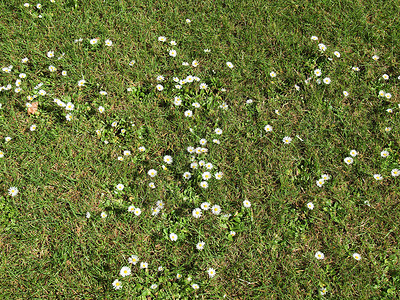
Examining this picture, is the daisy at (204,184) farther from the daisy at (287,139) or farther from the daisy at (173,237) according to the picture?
the daisy at (287,139)

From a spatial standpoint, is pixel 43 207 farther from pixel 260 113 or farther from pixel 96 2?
pixel 96 2

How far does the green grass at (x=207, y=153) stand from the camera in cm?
228

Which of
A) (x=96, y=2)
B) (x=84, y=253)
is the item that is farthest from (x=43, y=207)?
(x=96, y=2)

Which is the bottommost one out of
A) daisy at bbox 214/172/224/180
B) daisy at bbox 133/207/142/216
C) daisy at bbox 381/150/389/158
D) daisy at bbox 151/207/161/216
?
daisy at bbox 133/207/142/216

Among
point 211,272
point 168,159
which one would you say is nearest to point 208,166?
point 168,159

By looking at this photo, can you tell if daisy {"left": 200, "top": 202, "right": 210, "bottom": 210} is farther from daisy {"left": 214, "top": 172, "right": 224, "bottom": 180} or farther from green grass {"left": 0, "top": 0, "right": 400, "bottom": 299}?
daisy {"left": 214, "top": 172, "right": 224, "bottom": 180}

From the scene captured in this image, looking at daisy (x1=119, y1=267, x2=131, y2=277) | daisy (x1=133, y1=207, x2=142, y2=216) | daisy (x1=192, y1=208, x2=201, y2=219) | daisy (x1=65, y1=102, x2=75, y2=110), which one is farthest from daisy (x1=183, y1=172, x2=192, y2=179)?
daisy (x1=65, y1=102, x2=75, y2=110)

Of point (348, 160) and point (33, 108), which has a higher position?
point (348, 160)

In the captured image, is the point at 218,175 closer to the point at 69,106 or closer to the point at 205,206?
the point at 205,206

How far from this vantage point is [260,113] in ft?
9.66

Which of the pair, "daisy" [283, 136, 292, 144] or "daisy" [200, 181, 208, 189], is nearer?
"daisy" [200, 181, 208, 189]

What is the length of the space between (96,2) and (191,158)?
1964 mm

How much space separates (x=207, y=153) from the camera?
273 cm

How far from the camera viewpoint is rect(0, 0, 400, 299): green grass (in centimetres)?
228
